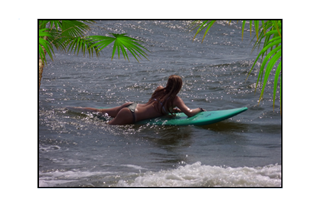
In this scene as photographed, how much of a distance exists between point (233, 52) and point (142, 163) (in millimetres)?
8610

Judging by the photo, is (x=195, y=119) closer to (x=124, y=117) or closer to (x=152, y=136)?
(x=152, y=136)

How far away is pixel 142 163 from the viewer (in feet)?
12.8

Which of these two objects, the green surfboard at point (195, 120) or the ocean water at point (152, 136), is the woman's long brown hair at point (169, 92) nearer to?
the green surfboard at point (195, 120)

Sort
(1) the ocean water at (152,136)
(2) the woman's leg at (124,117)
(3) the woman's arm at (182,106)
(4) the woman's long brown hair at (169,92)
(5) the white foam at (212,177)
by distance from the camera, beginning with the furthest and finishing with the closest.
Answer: (2) the woman's leg at (124,117) → (3) the woman's arm at (182,106) → (4) the woman's long brown hair at (169,92) → (1) the ocean water at (152,136) → (5) the white foam at (212,177)

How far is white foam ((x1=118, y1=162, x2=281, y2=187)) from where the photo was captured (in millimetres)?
3322

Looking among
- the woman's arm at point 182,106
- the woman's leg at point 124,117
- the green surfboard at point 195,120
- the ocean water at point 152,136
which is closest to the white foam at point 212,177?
the ocean water at point 152,136

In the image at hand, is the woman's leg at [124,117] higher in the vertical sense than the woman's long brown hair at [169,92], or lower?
lower

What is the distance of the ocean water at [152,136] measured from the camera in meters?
3.50

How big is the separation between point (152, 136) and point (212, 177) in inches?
68.8

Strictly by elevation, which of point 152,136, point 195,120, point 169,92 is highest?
point 169,92

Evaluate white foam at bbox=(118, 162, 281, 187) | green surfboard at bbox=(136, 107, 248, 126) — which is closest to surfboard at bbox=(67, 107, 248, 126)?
green surfboard at bbox=(136, 107, 248, 126)

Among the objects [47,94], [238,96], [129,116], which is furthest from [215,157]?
[47,94]

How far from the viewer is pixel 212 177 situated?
3.44 m

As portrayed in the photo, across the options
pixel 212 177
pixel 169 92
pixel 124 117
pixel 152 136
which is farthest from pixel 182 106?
pixel 212 177
